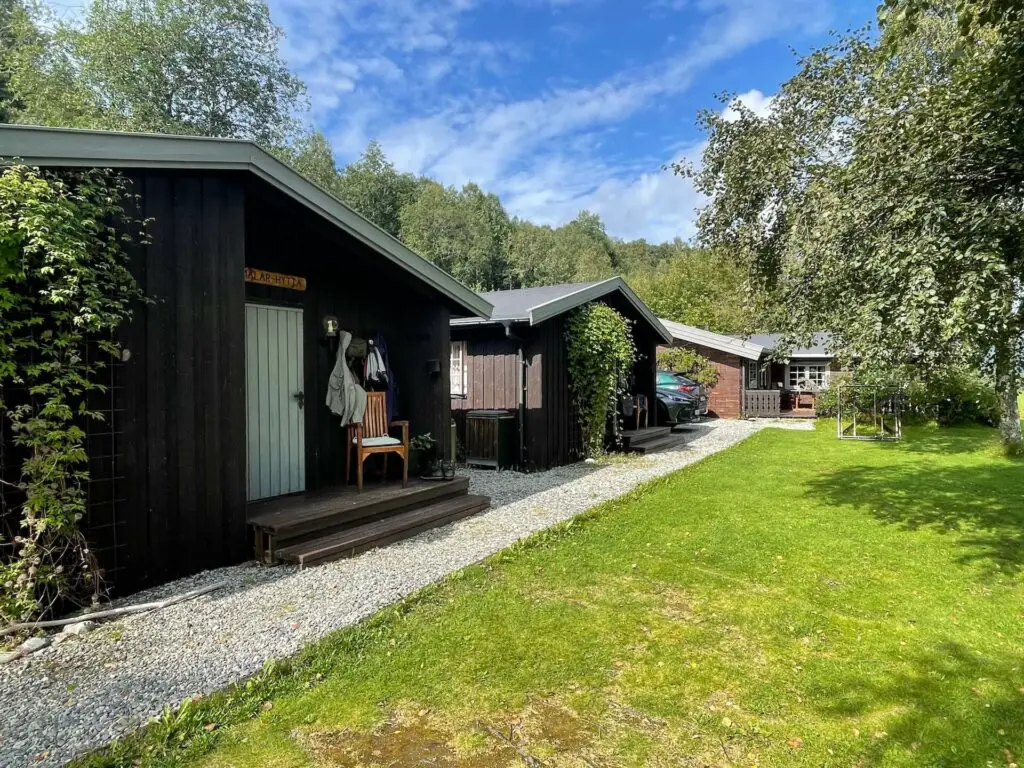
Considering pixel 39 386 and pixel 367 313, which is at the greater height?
pixel 367 313

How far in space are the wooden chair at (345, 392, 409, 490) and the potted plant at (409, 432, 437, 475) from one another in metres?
0.35

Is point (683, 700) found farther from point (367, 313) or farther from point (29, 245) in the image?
point (367, 313)

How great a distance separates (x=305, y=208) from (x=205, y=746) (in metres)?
4.29

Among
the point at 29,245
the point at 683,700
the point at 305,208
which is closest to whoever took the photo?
the point at 683,700

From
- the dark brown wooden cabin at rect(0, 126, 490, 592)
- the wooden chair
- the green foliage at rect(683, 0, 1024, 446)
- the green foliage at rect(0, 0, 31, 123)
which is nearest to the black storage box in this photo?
the wooden chair

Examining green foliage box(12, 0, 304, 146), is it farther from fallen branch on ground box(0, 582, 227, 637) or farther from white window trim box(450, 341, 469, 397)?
fallen branch on ground box(0, 582, 227, 637)

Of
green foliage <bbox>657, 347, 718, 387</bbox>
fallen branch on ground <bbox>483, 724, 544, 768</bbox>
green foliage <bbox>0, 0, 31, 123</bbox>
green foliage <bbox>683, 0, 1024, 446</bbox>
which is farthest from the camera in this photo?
green foliage <bbox>657, 347, 718, 387</bbox>

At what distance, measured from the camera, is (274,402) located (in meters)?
5.68

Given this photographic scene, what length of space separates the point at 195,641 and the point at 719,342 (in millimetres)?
18918

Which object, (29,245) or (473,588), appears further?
(473,588)

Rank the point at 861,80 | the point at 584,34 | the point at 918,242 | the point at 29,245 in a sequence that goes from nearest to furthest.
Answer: the point at 29,245 → the point at 918,242 → the point at 861,80 → the point at 584,34

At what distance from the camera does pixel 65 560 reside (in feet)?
11.7

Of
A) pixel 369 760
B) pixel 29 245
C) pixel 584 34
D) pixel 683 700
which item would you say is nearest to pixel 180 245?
pixel 29 245

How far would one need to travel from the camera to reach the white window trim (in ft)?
33.1
